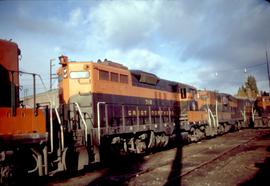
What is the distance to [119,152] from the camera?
13109 millimetres

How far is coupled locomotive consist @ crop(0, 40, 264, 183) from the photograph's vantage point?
8.22 metres

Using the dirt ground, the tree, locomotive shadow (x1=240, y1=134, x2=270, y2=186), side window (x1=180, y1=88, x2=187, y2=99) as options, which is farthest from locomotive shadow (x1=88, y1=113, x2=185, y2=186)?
the tree

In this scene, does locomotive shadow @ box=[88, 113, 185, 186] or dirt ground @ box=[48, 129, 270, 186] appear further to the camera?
locomotive shadow @ box=[88, 113, 185, 186]

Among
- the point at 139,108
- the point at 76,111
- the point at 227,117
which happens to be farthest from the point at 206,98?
the point at 76,111

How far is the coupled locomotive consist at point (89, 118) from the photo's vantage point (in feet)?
27.0

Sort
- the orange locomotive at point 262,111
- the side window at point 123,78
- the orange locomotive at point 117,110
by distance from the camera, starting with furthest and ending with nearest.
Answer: the orange locomotive at point 262,111, the side window at point 123,78, the orange locomotive at point 117,110

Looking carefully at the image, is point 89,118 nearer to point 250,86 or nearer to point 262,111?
point 262,111

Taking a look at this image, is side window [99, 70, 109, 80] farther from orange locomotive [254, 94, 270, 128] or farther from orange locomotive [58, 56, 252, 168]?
orange locomotive [254, 94, 270, 128]

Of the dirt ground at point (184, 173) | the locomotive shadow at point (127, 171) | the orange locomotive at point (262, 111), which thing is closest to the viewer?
the dirt ground at point (184, 173)

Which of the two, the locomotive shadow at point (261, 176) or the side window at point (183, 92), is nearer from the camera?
the locomotive shadow at point (261, 176)

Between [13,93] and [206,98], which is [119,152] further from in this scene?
[206,98]

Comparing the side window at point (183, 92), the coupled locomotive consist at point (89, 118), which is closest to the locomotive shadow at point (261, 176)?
the coupled locomotive consist at point (89, 118)

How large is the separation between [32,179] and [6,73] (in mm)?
3717

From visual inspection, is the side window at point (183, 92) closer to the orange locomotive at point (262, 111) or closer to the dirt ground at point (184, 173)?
the dirt ground at point (184, 173)
